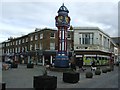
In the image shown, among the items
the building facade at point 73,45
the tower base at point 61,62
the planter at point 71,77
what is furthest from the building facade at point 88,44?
the planter at point 71,77

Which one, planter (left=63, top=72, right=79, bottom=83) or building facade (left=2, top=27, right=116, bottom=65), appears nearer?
planter (left=63, top=72, right=79, bottom=83)

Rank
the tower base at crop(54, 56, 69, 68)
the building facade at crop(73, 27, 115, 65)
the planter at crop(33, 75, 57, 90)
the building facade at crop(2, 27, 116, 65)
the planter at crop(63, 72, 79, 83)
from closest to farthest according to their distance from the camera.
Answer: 1. the planter at crop(33, 75, 57, 90)
2. the planter at crop(63, 72, 79, 83)
3. the tower base at crop(54, 56, 69, 68)
4. the building facade at crop(73, 27, 115, 65)
5. the building facade at crop(2, 27, 116, 65)

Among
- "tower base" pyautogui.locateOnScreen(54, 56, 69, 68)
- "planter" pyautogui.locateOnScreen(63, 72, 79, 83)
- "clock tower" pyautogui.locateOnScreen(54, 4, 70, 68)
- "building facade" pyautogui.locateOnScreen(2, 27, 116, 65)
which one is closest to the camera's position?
"planter" pyautogui.locateOnScreen(63, 72, 79, 83)

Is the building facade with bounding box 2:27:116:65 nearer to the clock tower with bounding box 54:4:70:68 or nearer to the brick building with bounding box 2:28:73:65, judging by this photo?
the brick building with bounding box 2:28:73:65

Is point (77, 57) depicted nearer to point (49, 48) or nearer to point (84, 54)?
point (84, 54)

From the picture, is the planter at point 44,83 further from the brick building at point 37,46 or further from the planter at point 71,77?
the brick building at point 37,46

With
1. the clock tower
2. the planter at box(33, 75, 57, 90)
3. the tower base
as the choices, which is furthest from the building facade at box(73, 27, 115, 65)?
the planter at box(33, 75, 57, 90)

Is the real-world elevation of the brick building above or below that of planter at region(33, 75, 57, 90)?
above

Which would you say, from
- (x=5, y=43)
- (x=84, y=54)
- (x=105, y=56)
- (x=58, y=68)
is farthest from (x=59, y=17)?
(x=5, y=43)

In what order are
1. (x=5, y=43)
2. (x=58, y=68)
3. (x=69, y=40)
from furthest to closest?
(x=5, y=43) → (x=69, y=40) → (x=58, y=68)

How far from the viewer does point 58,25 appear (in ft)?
108

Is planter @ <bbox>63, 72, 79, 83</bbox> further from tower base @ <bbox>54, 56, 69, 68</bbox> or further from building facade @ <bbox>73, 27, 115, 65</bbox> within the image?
building facade @ <bbox>73, 27, 115, 65</bbox>

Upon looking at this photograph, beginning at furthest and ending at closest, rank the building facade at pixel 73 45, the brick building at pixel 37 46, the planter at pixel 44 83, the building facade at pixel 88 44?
the brick building at pixel 37 46 < the building facade at pixel 73 45 < the building facade at pixel 88 44 < the planter at pixel 44 83

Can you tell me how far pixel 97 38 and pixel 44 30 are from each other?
13030 mm
